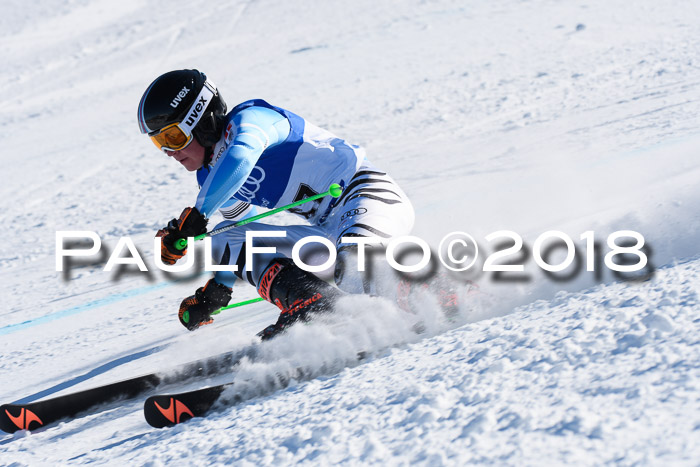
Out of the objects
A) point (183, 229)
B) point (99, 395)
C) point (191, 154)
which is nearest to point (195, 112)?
point (191, 154)

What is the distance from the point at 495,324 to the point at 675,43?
818cm

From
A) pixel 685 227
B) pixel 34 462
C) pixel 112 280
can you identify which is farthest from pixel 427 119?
pixel 34 462

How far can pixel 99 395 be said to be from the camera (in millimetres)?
2961

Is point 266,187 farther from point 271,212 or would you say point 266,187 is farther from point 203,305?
point 203,305

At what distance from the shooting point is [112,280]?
17.0ft

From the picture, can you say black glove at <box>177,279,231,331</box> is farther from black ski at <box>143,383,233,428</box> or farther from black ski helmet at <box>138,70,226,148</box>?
black ski at <box>143,383,233,428</box>

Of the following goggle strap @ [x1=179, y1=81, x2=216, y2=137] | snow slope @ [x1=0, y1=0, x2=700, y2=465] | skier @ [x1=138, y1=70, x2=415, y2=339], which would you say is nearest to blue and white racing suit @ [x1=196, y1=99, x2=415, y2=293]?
skier @ [x1=138, y1=70, x2=415, y2=339]

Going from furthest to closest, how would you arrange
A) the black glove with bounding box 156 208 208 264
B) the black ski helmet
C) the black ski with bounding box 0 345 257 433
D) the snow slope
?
the black ski helmet
the black glove with bounding box 156 208 208 264
the black ski with bounding box 0 345 257 433
the snow slope

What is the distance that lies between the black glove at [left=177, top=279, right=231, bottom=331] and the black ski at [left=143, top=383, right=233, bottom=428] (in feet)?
3.71

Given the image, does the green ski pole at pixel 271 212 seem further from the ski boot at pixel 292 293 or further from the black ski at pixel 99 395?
the black ski at pixel 99 395

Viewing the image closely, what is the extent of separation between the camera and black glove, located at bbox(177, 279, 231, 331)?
11.9ft

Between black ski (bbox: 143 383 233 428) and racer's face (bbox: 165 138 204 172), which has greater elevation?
racer's face (bbox: 165 138 204 172)

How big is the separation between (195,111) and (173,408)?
1.45 m

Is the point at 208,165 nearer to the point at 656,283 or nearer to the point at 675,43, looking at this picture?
the point at 656,283
